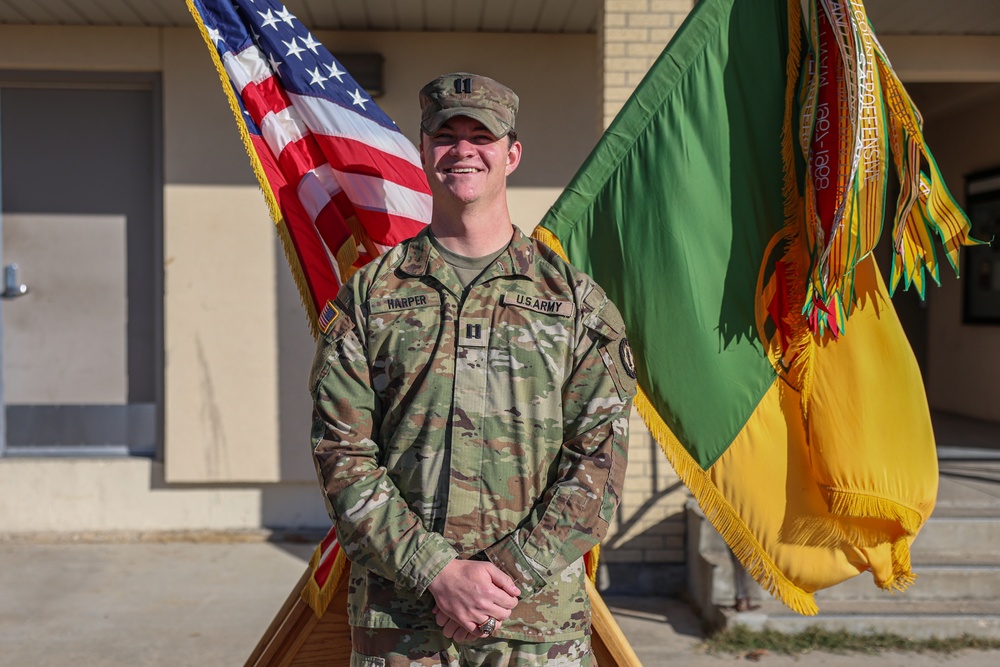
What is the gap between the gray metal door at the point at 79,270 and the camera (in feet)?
17.5

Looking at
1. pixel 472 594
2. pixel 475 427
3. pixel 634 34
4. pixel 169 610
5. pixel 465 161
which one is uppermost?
pixel 634 34

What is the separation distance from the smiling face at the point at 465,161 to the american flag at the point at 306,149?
0.77m

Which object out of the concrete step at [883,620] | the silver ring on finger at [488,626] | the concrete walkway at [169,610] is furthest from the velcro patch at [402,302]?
the concrete step at [883,620]

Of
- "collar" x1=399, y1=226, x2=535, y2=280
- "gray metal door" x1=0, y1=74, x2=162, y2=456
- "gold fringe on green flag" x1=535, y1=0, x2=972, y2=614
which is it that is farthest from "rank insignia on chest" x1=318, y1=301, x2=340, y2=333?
"gray metal door" x1=0, y1=74, x2=162, y2=456

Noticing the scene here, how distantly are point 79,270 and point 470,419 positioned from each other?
4470 mm

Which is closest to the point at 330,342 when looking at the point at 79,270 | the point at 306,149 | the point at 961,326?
the point at 306,149

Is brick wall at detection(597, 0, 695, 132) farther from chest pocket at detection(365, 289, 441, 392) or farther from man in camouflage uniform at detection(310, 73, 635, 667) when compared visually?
chest pocket at detection(365, 289, 441, 392)

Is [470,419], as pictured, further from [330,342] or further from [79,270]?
[79,270]

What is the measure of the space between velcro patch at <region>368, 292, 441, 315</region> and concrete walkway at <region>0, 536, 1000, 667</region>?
2514 mm

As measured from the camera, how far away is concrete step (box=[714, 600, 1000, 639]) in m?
3.85

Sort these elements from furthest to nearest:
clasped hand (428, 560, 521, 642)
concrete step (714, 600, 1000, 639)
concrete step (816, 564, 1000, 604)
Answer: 1. concrete step (816, 564, 1000, 604)
2. concrete step (714, 600, 1000, 639)
3. clasped hand (428, 560, 521, 642)

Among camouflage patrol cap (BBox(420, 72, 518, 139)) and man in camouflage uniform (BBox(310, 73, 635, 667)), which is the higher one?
camouflage patrol cap (BBox(420, 72, 518, 139))

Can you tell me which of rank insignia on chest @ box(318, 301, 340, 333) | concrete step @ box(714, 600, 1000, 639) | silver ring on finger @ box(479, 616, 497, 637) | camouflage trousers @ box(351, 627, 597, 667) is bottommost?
concrete step @ box(714, 600, 1000, 639)

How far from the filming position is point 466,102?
5.84 feet
